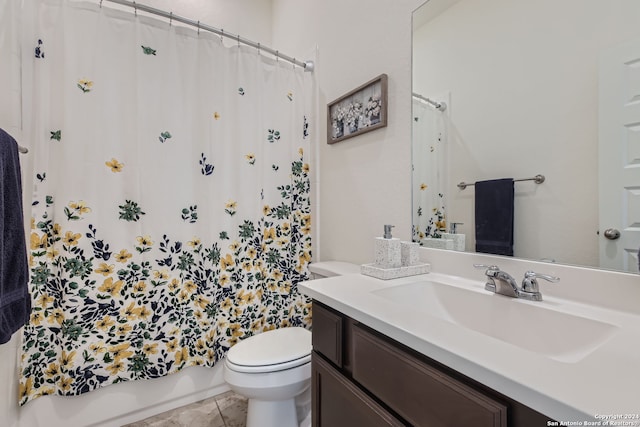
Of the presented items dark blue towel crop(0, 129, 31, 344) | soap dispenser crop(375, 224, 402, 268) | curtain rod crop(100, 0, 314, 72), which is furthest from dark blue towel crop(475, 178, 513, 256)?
dark blue towel crop(0, 129, 31, 344)

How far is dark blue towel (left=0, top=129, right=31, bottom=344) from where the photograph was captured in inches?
37.3

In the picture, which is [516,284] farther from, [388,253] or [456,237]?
[388,253]

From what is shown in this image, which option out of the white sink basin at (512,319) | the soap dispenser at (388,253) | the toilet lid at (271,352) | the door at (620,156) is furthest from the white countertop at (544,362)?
the toilet lid at (271,352)

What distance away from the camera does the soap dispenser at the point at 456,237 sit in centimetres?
103

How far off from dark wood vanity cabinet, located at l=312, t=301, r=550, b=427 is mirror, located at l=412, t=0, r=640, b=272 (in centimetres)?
54

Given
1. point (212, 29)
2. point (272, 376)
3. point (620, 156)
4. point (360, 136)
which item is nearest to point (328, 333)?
point (272, 376)

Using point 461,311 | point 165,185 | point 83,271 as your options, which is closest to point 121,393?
point 83,271

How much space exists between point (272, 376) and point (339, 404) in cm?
47

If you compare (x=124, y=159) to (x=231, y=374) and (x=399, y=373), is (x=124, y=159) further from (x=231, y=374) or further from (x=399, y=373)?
(x=399, y=373)

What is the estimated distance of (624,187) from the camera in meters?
0.68

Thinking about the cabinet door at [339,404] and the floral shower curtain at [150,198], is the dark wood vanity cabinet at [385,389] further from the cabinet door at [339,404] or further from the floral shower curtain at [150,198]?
the floral shower curtain at [150,198]

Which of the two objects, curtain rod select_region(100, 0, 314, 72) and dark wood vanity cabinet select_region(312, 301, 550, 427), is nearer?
dark wood vanity cabinet select_region(312, 301, 550, 427)

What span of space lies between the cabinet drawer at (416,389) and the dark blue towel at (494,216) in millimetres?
547

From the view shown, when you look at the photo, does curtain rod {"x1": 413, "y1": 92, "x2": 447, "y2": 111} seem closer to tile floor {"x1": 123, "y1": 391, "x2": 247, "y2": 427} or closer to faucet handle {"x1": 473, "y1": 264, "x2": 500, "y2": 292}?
faucet handle {"x1": 473, "y1": 264, "x2": 500, "y2": 292}
